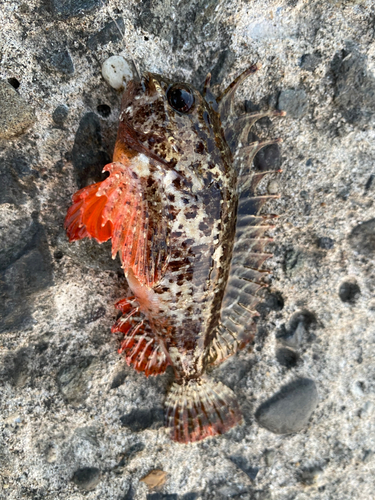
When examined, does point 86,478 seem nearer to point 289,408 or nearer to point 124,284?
point 124,284

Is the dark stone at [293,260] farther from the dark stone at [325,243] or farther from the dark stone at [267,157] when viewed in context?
the dark stone at [267,157]

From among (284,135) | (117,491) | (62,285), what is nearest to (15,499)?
(117,491)

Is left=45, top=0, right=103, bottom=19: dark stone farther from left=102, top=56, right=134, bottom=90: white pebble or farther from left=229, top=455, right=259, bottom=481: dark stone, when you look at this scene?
left=229, top=455, right=259, bottom=481: dark stone

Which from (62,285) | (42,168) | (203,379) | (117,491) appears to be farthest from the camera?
(203,379)

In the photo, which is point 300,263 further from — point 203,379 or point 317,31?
point 317,31

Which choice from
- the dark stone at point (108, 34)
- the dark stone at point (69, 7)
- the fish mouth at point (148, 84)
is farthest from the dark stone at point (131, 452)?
the dark stone at point (69, 7)

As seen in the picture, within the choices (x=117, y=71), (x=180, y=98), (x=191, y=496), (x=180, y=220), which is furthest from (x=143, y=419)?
(x=117, y=71)
